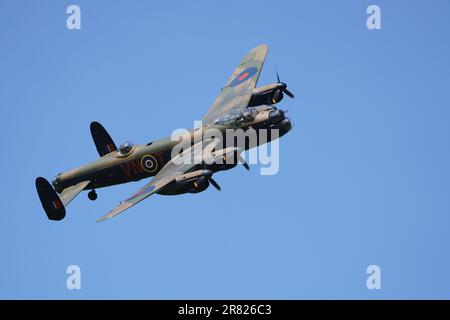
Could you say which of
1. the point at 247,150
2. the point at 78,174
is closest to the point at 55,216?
the point at 78,174

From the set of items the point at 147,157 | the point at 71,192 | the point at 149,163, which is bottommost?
the point at 71,192

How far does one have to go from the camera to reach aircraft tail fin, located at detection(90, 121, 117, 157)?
68.3 m

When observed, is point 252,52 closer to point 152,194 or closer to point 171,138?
point 171,138

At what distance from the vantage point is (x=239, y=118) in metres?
66.2

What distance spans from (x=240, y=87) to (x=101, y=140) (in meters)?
11.1

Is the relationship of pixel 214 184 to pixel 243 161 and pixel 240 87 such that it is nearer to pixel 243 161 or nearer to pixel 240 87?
pixel 243 161

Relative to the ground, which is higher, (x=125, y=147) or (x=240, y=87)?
(x=240, y=87)

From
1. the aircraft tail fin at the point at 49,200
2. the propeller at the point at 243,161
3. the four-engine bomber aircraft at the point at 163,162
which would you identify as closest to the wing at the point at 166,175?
the four-engine bomber aircraft at the point at 163,162

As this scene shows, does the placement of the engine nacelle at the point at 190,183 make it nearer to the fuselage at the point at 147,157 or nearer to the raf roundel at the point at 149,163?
the fuselage at the point at 147,157

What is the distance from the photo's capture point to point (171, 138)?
6588cm

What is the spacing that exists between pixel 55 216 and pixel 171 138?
8.97 m

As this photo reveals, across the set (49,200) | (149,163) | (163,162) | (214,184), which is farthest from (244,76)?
(49,200)
